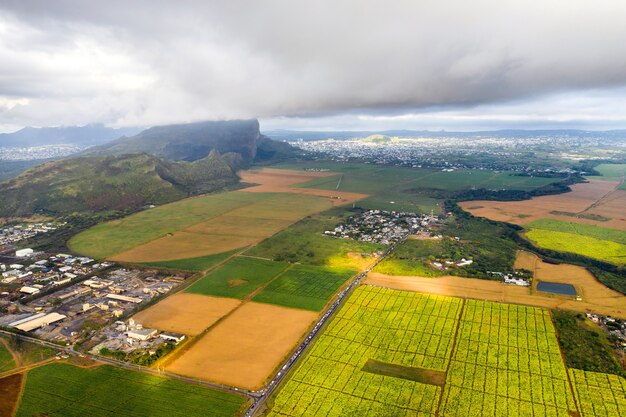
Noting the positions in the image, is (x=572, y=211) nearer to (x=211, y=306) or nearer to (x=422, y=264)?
(x=422, y=264)

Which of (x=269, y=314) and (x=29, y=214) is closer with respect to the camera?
(x=269, y=314)

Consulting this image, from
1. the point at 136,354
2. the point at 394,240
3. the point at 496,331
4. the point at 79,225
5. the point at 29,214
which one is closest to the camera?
the point at 136,354

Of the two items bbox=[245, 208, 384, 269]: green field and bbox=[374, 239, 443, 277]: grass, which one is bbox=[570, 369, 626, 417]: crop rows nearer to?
bbox=[374, 239, 443, 277]: grass

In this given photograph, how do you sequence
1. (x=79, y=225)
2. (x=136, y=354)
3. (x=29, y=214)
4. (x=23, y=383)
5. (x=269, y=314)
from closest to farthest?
(x=23, y=383)
(x=136, y=354)
(x=269, y=314)
(x=79, y=225)
(x=29, y=214)

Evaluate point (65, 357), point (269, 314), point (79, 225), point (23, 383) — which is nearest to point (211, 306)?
point (269, 314)

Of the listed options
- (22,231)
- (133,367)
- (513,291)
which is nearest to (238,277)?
(133,367)

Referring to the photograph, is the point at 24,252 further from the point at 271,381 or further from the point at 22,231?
the point at 271,381
